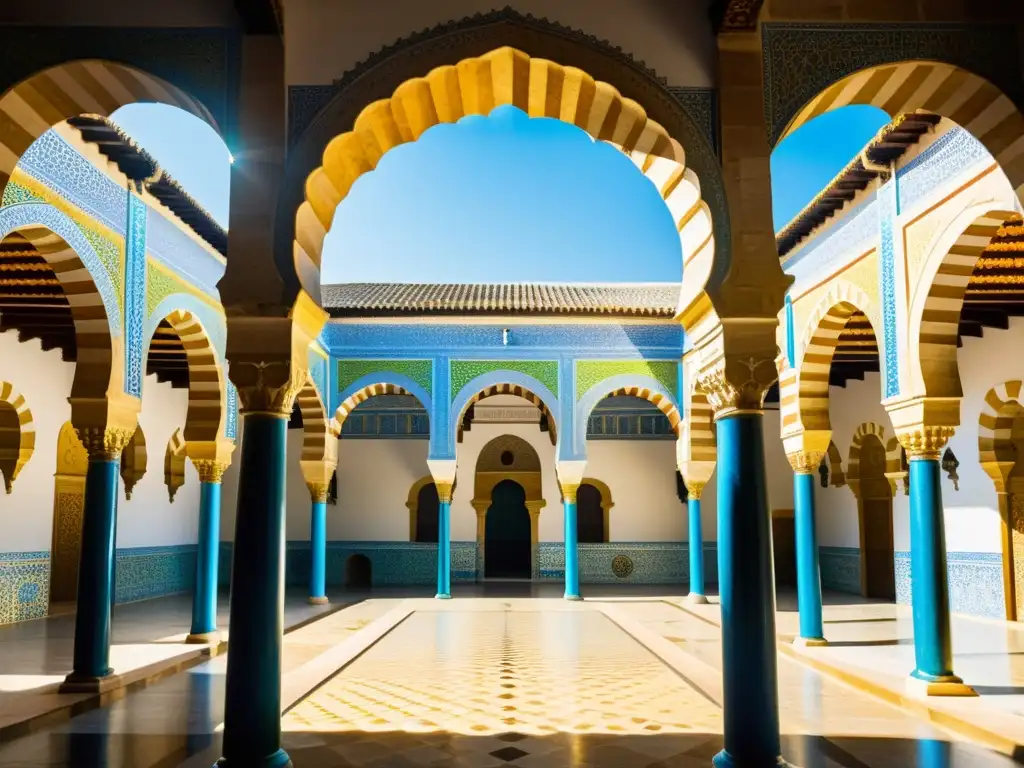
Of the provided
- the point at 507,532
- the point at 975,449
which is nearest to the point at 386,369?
the point at 507,532

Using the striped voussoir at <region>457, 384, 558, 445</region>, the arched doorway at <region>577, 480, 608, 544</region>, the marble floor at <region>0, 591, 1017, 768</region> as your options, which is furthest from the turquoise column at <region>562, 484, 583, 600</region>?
the marble floor at <region>0, 591, 1017, 768</region>

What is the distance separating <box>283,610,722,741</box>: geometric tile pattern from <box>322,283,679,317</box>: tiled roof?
17.6 ft

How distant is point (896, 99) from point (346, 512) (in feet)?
48.5

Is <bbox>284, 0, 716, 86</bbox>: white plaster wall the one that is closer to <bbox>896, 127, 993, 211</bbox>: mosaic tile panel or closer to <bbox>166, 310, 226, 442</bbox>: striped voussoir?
<bbox>896, 127, 993, 211</bbox>: mosaic tile panel

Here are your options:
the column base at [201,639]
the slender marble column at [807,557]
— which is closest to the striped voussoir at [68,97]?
the column base at [201,639]

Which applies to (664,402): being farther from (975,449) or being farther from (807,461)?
(807,461)

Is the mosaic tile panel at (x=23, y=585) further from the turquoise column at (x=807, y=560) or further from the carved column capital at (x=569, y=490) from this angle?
the turquoise column at (x=807, y=560)

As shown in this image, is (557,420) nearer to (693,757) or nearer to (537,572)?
(537,572)

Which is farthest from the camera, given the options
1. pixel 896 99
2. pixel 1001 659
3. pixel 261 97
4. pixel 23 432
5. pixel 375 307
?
pixel 375 307

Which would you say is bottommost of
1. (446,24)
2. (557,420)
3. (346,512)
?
(346,512)

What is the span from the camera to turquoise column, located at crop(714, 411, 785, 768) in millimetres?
4172

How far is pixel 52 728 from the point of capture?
5.85 m

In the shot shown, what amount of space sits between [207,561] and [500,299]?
719 cm

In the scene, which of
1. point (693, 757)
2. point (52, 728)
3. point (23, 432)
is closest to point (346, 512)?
point (23, 432)
